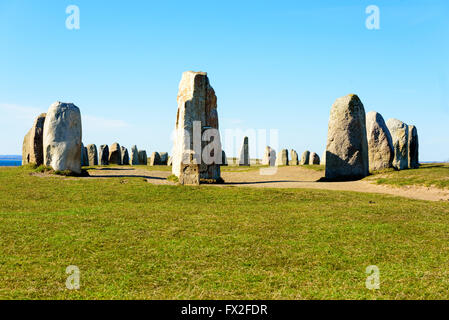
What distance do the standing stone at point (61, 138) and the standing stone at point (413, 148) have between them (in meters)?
20.7

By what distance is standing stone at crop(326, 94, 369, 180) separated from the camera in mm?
20688

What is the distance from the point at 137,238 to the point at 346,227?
4.53m

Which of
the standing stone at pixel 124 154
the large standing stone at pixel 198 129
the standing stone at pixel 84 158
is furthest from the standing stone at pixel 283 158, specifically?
the large standing stone at pixel 198 129

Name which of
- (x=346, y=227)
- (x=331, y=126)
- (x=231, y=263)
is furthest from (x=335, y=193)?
(x=231, y=263)

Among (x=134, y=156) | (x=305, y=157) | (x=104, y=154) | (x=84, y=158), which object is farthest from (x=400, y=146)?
(x=84, y=158)

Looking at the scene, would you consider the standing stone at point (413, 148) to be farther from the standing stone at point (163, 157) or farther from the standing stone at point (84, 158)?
the standing stone at point (84, 158)

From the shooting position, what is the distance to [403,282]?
215 inches

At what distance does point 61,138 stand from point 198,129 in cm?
620

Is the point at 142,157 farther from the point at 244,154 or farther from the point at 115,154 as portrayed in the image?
the point at 244,154

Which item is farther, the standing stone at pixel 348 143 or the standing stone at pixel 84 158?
the standing stone at pixel 84 158

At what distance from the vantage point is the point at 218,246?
7.20 meters

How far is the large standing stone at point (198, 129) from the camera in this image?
17.8 metres

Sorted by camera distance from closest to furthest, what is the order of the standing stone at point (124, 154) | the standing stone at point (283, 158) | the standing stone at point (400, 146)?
the standing stone at point (400, 146) → the standing stone at point (124, 154) → the standing stone at point (283, 158)
